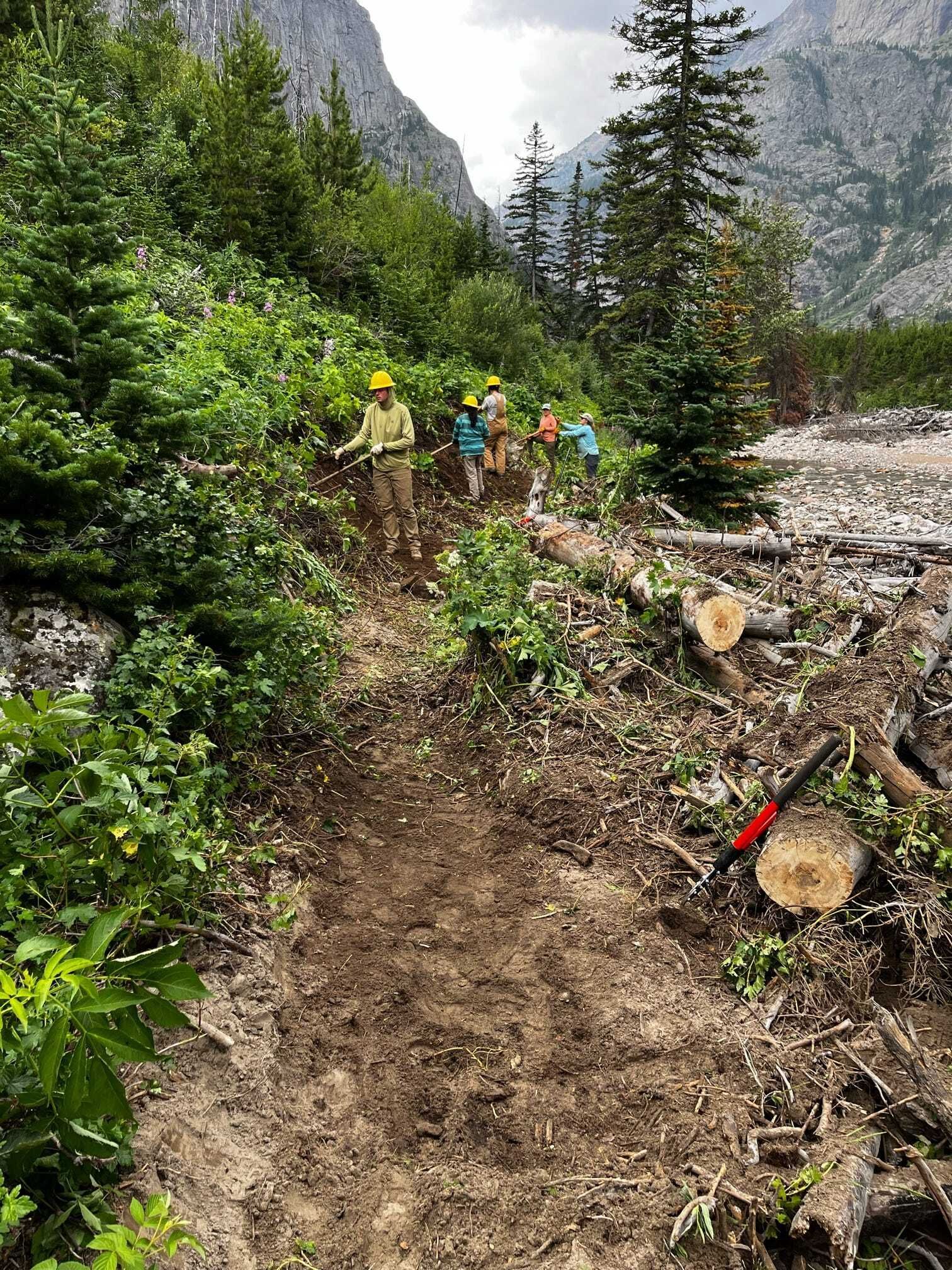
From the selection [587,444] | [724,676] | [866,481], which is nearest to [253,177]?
[587,444]

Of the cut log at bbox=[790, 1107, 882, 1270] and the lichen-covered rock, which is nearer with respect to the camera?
the cut log at bbox=[790, 1107, 882, 1270]

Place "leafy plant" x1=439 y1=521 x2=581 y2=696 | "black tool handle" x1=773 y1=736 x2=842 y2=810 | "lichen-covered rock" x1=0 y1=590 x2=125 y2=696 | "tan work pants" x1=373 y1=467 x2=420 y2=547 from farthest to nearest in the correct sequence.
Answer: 1. "tan work pants" x1=373 y1=467 x2=420 y2=547
2. "leafy plant" x1=439 y1=521 x2=581 y2=696
3. "black tool handle" x1=773 y1=736 x2=842 y2=810
4. "lichen-covered rock" x1=0 y1=590 x2=125 y2=696

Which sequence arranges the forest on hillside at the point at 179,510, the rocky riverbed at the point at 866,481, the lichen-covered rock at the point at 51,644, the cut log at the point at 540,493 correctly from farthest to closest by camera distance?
1. the rocky riverbed at the point at 866,481
2. the cut log at the point at 540,493
3. the lichen-covered rock at the point at 51,644
4. the forest on hillside at the point at 179,510

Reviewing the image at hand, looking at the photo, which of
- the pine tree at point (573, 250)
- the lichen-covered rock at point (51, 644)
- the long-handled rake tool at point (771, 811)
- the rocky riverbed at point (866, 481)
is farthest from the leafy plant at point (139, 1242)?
the pine tree at point (573, 250)

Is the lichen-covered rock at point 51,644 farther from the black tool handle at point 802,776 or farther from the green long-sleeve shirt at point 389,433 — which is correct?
the green long-sleeve shirt at point 389,433

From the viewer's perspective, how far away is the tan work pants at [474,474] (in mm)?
11852

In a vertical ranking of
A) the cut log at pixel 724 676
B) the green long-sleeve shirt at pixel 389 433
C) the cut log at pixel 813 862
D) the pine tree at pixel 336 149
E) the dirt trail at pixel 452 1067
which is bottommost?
the dirt trail at pixel 452 1067

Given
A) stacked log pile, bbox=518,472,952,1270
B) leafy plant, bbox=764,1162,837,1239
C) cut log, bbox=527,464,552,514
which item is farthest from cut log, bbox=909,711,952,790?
cut log, bbox=527,464,552,514

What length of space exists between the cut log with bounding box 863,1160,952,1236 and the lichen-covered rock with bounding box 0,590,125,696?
12.0ft

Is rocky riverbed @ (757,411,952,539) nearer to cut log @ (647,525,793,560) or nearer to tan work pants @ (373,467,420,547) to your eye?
cut log @ (647,525,793,560)

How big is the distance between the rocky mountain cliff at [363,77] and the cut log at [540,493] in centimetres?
11681

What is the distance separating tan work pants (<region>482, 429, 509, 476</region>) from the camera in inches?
520

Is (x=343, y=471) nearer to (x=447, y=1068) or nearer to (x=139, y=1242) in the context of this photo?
(x=447, y=1068)

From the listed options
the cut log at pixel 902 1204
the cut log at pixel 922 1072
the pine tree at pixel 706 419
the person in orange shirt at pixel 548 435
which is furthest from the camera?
the person in orange shirt at pixel 548 435
